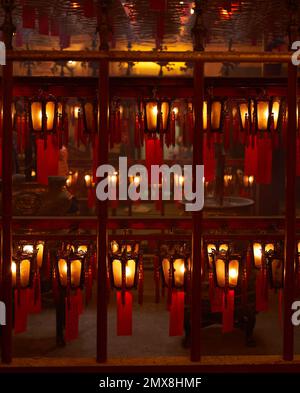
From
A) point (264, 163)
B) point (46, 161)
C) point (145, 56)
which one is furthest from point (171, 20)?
point (145, 56)

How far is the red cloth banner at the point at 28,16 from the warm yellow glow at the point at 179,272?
10.9 ft

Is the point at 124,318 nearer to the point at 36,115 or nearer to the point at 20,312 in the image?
the point at 20,312

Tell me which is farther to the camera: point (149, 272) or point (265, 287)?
point (149, 272)

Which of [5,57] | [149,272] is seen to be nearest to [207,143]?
[5,57]

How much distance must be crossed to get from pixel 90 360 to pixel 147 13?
14.7 feet

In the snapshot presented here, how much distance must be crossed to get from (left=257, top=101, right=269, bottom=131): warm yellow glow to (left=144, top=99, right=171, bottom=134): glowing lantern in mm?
789

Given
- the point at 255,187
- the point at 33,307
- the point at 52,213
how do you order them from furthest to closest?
the point at 255,187 → the point at 52,213 → the point at 33,307

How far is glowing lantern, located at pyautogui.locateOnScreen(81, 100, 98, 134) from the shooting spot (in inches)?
177

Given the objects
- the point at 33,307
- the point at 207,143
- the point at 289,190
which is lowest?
the point at 33,307

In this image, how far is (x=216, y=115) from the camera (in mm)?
4402

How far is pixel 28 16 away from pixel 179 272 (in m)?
3.66

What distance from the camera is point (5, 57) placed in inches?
120

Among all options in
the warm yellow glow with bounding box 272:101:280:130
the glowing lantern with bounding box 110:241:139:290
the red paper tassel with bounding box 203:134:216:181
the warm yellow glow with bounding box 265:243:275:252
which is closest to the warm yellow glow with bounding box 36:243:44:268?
the glowing lantern with bounding box 110:241:139:290

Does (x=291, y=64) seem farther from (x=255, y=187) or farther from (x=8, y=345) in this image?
(x=255, y=187)
